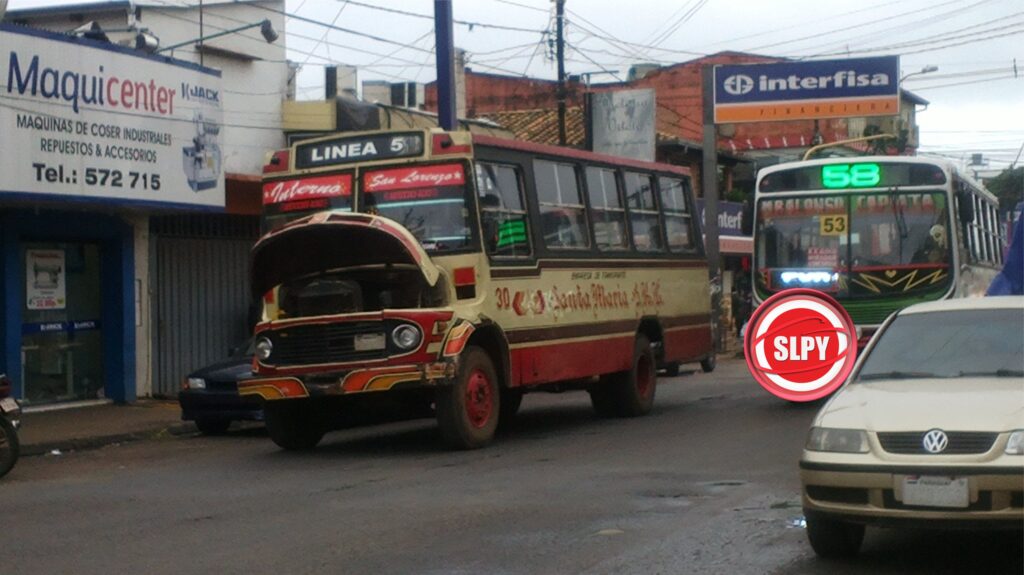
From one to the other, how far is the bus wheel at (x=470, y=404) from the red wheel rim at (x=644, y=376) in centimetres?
362

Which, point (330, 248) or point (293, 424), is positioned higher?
point (330, 248)

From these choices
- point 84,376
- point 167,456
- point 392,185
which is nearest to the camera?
point 392,185

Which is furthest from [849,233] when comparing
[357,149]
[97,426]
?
[97,426]

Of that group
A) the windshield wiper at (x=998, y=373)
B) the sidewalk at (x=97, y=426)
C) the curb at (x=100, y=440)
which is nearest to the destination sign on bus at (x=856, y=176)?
the curb at (x=100, y=440)

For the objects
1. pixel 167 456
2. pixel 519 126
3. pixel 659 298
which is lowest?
pixel 167 456

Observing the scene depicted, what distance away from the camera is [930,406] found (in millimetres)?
7625

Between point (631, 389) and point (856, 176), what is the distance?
13.7 feet

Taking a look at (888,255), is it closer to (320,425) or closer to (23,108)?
(320,425)

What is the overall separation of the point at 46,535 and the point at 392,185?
583 cm

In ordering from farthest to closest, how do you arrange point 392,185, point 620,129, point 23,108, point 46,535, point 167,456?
point 620,129, point 23,108, point 167,456, point 392,185, point 46,535

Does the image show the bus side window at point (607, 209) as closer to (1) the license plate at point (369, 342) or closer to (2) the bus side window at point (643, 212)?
(2) the bus side window at point (643, 212)

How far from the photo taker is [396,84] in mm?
39844

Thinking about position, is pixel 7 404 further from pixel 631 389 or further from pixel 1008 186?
pixel 1008 186

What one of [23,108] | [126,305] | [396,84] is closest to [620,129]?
[396,84]
